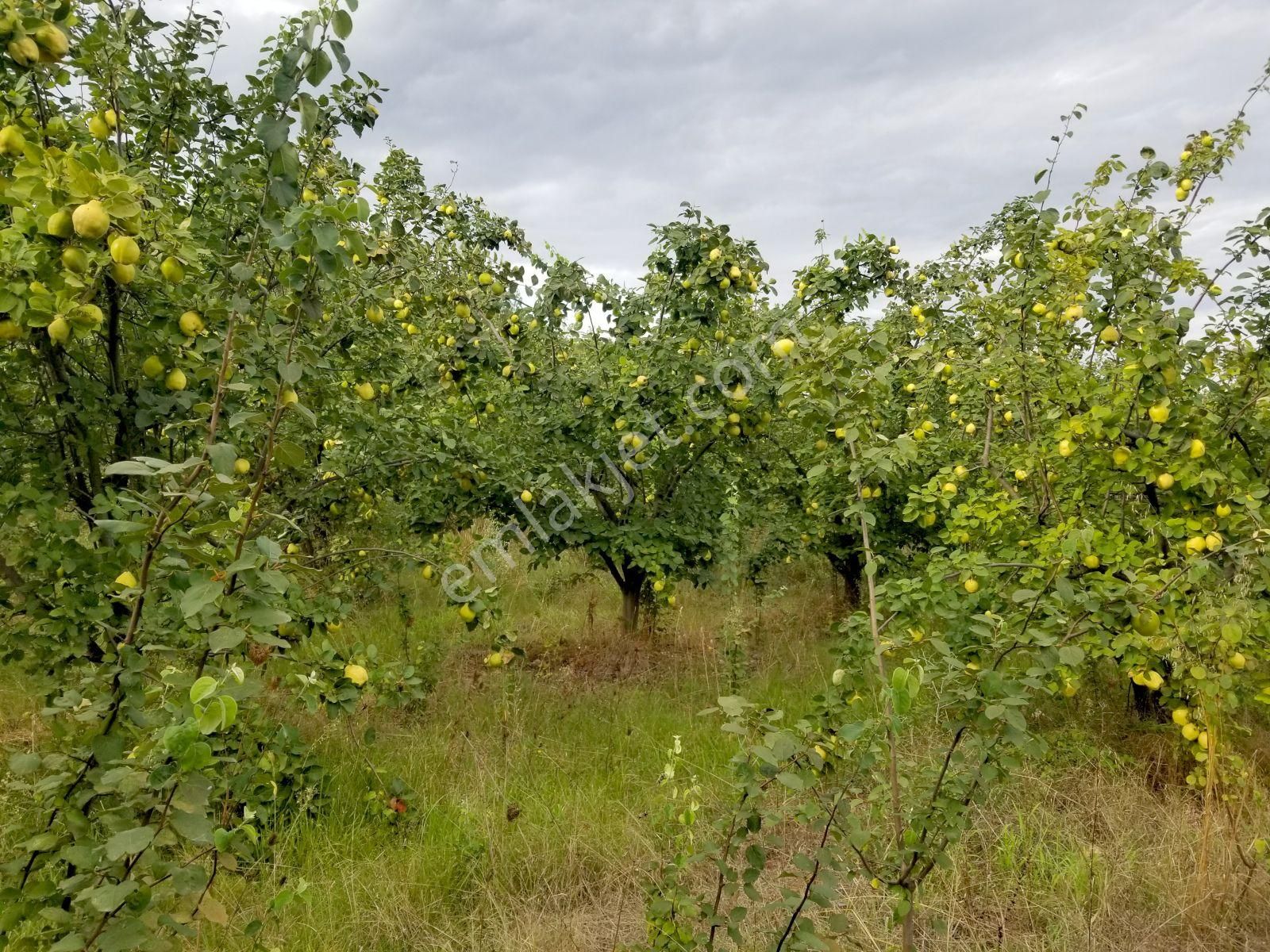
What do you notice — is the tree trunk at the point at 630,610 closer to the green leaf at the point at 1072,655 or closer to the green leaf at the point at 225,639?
the green leaf at the point at 1072,655

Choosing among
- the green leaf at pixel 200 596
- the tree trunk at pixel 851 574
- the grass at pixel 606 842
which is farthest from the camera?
the tree trunk at pixel 851 574

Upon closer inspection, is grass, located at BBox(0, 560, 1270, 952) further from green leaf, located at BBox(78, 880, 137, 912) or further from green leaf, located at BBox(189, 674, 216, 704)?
green leaf, located at BBox(189, 674, 216, 704)

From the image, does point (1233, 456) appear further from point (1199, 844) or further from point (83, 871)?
point (83, 871)

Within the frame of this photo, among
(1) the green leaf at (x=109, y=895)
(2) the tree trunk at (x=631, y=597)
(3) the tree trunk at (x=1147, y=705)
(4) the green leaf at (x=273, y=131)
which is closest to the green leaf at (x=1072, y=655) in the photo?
(1) the green leaf at (x=109, y=895)

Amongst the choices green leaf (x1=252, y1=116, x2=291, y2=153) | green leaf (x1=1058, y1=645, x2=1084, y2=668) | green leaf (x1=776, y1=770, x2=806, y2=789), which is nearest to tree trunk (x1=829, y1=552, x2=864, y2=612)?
green leaf (x1=1058, y1=645, x2=1084, y2=668)

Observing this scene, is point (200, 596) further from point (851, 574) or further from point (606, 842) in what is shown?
point (851, 574)

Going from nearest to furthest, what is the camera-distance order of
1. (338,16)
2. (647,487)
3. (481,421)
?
1. (338,16)
2. (481,421)
3. (647,487)

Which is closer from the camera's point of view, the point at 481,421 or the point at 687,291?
the point at 687,291

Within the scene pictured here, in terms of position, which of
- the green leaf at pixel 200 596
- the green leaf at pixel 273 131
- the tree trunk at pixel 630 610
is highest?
the green leaf at pixel 273 131

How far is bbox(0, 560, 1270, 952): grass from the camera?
2393mm

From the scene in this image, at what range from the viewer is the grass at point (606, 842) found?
239cm

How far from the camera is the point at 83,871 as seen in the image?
1.24 m

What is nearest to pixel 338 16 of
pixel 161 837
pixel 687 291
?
pixel 161 837

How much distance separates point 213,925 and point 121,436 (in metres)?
1.73
